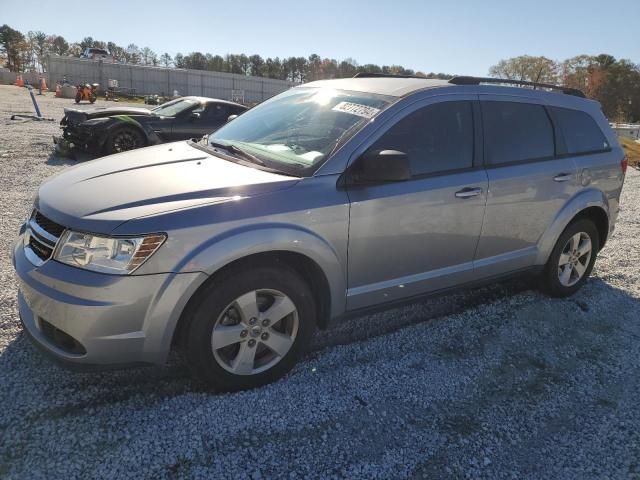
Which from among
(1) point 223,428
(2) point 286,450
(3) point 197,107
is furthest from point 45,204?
(3) point 197,107

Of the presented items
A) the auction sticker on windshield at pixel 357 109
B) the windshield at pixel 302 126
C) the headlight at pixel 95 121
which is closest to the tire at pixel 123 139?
the headlight at pixel 95 121

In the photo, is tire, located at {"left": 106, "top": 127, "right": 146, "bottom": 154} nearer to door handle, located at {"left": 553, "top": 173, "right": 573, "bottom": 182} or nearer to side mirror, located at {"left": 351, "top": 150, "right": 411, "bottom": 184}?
side mirror, located at {"left": 351, "top": 150, "right": 411, "bottom": 184}

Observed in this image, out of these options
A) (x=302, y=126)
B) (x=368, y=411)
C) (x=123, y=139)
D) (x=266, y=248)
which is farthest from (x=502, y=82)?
(x=123, y=139)

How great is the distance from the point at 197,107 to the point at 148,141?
1.35 m

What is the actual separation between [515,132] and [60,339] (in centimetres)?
345

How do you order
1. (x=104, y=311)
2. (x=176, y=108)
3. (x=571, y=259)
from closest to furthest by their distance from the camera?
(x=104, y=311) < (x=571, y=259) < (x=176, y=108)

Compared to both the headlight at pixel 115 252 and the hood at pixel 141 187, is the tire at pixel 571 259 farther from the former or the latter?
A: the headlight at pixel 115 252

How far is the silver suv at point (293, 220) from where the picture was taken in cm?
245

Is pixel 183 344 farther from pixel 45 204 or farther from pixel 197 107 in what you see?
pixel 197 107

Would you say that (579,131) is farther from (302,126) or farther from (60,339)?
(60,339)

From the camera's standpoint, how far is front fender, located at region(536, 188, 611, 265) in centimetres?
416

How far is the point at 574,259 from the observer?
14.9 feet

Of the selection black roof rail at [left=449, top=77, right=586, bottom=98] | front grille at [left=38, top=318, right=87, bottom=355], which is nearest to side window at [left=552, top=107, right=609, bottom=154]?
black roof rail at [left=449, top=77, right=586, bottom=98]

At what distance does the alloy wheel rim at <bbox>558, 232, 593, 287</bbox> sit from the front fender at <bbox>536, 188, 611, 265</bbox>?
24 cm
